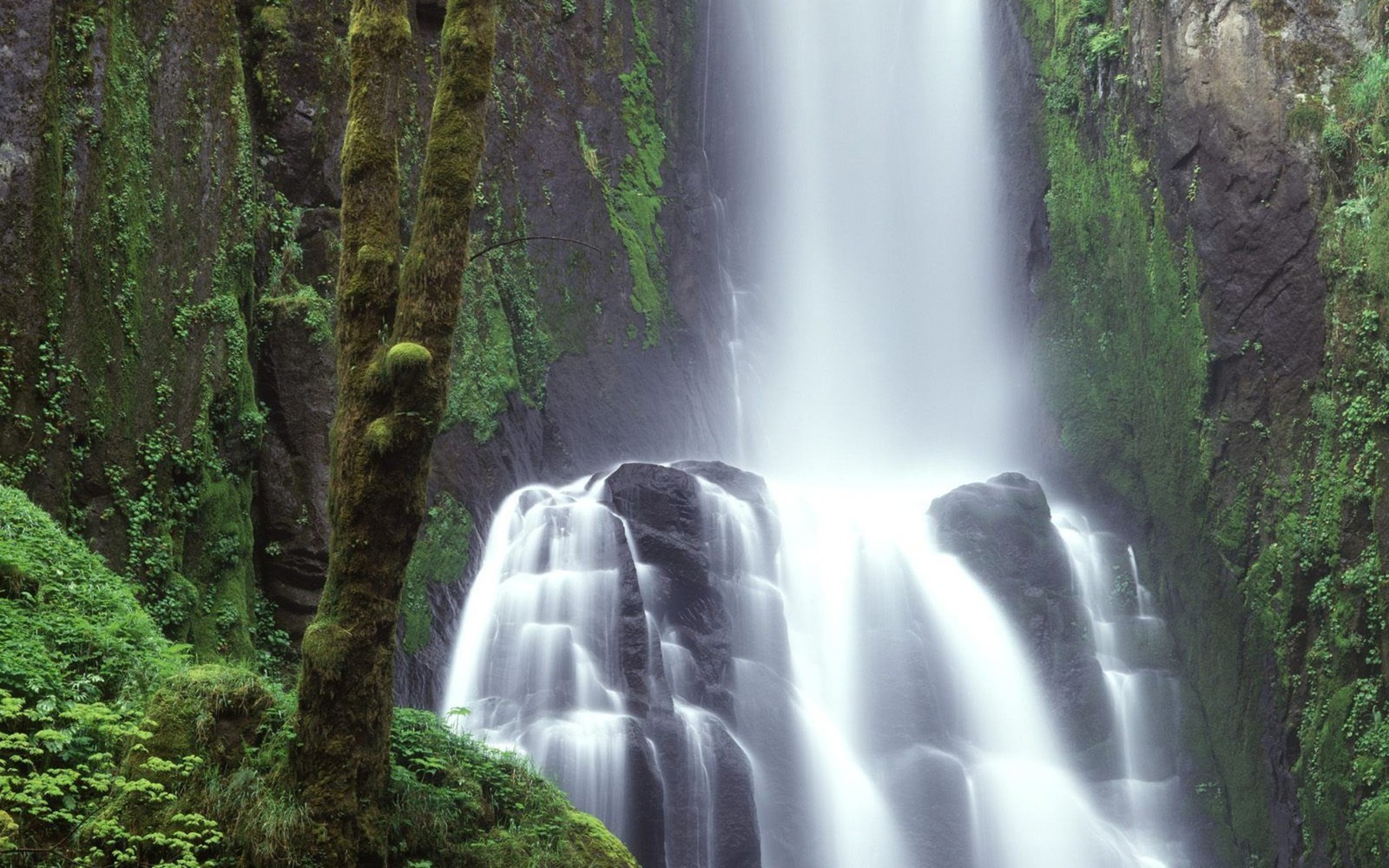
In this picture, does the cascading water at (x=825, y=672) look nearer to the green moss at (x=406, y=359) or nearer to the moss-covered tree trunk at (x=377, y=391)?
the moss-covered tree trunk at (x=377, y=391)

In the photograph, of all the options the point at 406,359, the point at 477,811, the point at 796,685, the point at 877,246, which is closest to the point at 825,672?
the point at 796,685

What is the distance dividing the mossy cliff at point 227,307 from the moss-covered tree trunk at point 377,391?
4400 mm

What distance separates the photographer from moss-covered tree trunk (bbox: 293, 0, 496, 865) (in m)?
5.36

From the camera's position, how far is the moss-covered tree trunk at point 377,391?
5359 mm

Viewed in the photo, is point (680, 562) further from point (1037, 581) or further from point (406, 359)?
point (406, 359)

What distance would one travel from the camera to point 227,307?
436 inches

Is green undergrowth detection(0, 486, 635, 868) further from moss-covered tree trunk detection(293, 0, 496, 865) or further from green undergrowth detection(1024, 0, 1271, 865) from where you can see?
green undergrowth detection(1024, 0, 1271, 865)

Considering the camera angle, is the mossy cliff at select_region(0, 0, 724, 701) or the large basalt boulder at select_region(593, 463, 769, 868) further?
the large basalt boulder at select_region(593, 463, 769, 868)

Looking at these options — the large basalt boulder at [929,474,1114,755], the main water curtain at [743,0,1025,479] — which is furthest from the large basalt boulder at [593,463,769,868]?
the main water curtain at [743,0,1025,479]

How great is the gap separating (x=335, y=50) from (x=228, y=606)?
7503mm

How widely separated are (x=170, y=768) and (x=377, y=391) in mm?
1959

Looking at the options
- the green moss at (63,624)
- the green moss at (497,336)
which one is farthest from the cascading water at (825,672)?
the green moss at (63,624)

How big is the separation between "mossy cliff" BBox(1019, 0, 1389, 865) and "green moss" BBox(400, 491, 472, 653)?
10.4 m

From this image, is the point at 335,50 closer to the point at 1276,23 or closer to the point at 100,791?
the point at 100,791
